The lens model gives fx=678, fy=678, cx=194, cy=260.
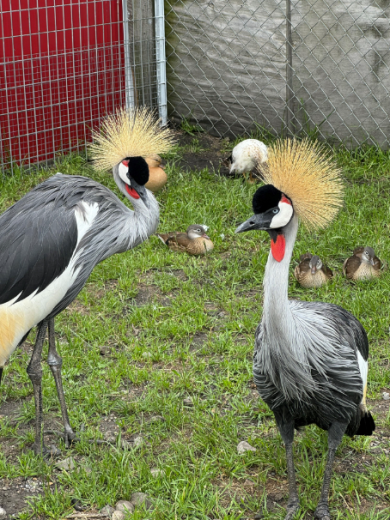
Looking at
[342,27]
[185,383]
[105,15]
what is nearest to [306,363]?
[185,383]

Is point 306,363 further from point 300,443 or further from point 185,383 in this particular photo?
point 185,383

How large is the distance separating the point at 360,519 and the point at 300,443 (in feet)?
1.54

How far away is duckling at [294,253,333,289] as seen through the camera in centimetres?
394

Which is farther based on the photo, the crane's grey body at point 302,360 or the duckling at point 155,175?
the duckling at point 155,175

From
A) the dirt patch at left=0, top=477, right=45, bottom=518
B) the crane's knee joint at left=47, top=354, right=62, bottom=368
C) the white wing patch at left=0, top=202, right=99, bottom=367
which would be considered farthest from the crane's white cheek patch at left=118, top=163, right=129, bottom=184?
the dirt patch at left=0, top=477, right=45, bottom=518

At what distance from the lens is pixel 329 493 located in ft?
8.49

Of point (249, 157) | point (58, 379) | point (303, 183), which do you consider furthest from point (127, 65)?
point (303, 183)

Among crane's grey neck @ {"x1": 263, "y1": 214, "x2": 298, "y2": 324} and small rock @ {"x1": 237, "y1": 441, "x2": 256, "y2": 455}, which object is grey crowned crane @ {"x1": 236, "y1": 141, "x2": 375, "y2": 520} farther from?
small rock @ {"x1": 237, "y1": 441, "x2": 256, "y2": 455}

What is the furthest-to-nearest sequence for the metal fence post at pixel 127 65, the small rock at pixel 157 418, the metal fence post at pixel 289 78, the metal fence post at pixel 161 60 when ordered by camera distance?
the metal fence post at pixel 161 60 < the metal fence post at pixel 127 65 < the metal fence post at pixel 289 78 < the small rock at pixel 157 418

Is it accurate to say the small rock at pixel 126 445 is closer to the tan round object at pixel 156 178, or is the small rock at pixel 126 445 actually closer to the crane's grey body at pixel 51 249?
the crane's grey body at pixel 51 249

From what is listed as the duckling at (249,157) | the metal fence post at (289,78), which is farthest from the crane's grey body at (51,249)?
the metal fence post at (289,78)

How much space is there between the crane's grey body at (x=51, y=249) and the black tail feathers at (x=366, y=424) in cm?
119

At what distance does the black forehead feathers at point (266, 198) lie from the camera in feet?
7.24

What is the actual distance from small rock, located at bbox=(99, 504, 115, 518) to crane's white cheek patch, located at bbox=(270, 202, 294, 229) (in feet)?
3.96
